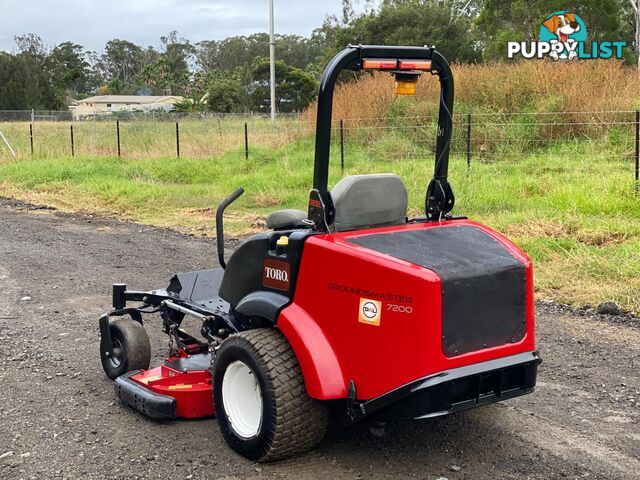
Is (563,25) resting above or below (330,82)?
above

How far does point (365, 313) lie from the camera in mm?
3340

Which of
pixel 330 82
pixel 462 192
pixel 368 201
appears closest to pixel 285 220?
pixel 368 201

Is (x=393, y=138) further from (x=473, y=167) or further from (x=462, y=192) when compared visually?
(x=462, y=192)

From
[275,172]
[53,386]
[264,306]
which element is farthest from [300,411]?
[275,172]

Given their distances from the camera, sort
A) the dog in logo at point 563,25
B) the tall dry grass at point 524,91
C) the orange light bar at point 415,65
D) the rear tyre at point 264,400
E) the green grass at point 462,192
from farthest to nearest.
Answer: the dog in logo at point 563,25
the tall dry grass at point 524,91
the green grass at point 462,192
the orange light bar at point 415,65
the rear tyre at point 264,400

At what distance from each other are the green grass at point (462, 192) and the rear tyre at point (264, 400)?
3.76m

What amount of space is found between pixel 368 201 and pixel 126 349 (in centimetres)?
200

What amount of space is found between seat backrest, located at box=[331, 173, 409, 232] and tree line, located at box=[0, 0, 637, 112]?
30.8 m

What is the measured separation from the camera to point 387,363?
3299mm

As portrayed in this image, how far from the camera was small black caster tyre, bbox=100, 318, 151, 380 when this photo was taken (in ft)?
15.8

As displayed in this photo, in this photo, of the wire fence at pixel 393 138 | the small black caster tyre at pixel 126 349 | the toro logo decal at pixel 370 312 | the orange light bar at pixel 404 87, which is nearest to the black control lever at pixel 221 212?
the small black caster tyre at pixel 126 349

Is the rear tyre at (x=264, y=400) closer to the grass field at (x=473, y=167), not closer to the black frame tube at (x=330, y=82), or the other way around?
the black frame tube at (x=330, y=82)

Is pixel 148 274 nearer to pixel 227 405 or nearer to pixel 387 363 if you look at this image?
pixel 227 405

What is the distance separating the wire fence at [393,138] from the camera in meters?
14.0
